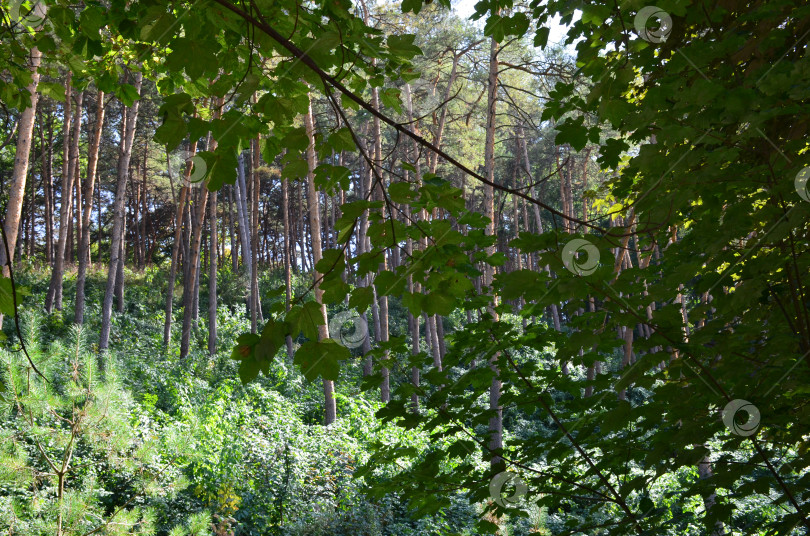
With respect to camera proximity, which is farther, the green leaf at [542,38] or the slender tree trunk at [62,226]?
the slender tree trunk at [62,226]

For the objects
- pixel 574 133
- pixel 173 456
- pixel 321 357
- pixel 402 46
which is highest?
pixel 402 46

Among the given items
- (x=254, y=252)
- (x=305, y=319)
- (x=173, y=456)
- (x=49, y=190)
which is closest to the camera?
(x=305, y=319)

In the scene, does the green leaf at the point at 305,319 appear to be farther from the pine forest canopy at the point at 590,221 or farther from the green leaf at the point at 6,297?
the green leaf at the point at 6,297

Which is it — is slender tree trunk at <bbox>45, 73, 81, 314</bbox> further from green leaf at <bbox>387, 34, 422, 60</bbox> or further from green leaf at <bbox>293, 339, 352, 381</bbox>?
green leaf at <bbox>293, 339, 352, 381</bbox>

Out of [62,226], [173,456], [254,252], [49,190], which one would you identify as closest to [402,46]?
[173,456]

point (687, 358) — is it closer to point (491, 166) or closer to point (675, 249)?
point (675, 249)

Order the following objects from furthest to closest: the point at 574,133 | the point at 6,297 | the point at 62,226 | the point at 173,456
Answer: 1. the point at 62,226
2. the point at 173,456
3. the point at 574,133
4. the point at 6,297

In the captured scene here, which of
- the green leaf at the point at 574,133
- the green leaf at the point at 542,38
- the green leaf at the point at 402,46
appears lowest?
the green leaf at the point at 574,133

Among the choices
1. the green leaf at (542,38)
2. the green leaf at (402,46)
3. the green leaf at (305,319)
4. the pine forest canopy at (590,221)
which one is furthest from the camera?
the green leaf at (542,38)

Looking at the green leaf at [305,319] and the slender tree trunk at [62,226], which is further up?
the slender tree trunk at [62,226]

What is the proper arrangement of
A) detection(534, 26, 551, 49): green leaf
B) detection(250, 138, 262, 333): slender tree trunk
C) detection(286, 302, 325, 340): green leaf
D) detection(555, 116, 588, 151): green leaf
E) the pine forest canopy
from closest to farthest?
detection(286, 302, 325, 340): green leaf < the pine forest canopy < detection(555, 116, 588, 151): green leaf < detection(534, 26, 551, 49): green leaf < detection(250, 138, 262, 333): slender tree trunk

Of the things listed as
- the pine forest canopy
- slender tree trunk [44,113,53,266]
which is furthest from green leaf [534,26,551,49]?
slender tree trunk [44,113,53,266]

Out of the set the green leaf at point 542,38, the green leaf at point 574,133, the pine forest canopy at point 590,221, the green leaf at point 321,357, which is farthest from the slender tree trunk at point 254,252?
the green leaf at point 321,357

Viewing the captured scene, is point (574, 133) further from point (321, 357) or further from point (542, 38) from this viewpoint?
point (321, 357)
